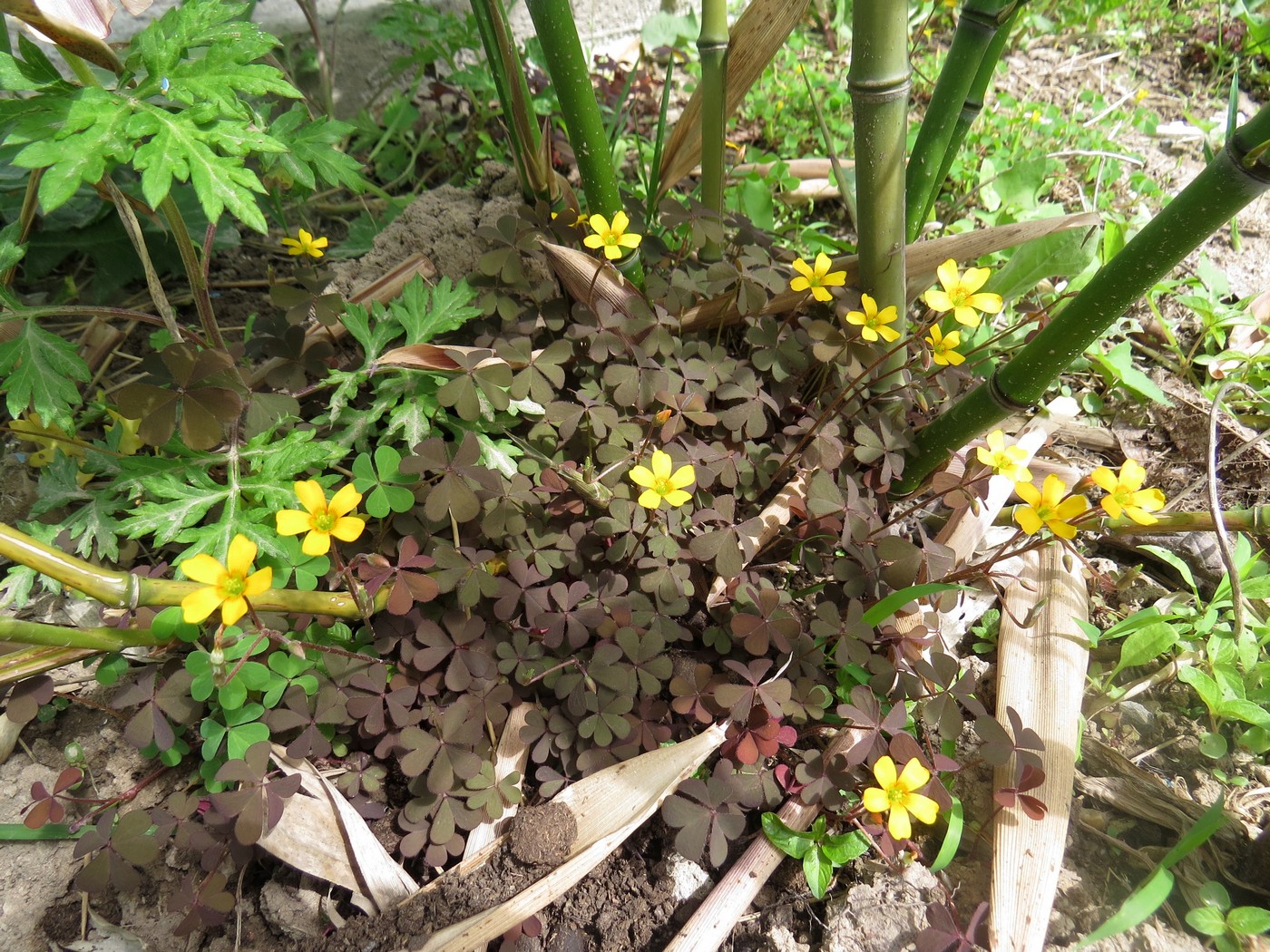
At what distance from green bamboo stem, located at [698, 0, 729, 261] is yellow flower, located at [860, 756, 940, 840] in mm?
1522

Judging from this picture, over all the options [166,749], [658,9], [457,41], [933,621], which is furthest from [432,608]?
[658,9]

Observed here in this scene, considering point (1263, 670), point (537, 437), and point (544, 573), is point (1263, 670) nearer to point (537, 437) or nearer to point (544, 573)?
point (544, 573)

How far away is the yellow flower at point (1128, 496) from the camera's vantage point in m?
1.53

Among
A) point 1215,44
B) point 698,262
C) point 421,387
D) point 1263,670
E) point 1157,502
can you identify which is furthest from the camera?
point 1215,44

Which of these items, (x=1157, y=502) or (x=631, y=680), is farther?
(x=631, y=680)

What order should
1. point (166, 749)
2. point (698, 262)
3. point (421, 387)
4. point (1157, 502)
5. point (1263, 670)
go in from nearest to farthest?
point (1157, 502), point (166, 749), point (1263, 670), point (421, 387), point (698, 262)

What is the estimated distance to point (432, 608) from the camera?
1786mm

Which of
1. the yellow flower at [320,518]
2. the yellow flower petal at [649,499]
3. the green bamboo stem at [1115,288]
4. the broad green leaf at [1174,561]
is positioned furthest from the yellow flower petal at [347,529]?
the broad green leaf at [1174,561]

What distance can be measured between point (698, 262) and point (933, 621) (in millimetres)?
1265

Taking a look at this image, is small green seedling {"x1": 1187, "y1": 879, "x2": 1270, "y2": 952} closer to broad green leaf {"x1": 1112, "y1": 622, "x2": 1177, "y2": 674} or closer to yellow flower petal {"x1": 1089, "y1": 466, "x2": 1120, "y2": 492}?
broad green leaf {"x1": 1112, "y1": 622, "x2": 1177, "y2": 674}

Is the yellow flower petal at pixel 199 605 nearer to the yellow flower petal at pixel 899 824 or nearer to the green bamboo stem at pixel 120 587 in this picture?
the green bamboo stem at pixel 120 587

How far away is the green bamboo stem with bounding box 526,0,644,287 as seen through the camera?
1844 millimetres

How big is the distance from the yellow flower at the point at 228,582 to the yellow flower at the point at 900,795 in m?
1.16

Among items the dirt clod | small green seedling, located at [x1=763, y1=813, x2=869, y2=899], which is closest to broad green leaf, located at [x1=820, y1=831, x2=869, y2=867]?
small green seedling, located at [x1=763, y1=813, x2=869, y2=899]
